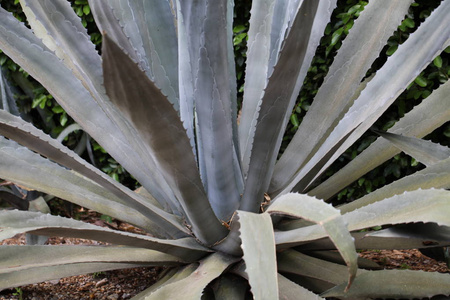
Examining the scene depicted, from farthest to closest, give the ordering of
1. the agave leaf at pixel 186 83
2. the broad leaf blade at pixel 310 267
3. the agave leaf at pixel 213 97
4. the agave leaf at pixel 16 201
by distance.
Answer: the agave leaf at pixel 16 201 → the agave leaf at pixel 186 83 → the broad leaf blade at pixel 310 267 → the agave leaf at pixel 213 97

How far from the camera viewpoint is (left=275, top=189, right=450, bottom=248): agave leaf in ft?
2.98

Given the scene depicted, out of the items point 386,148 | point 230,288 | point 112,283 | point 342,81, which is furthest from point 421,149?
point 112,283

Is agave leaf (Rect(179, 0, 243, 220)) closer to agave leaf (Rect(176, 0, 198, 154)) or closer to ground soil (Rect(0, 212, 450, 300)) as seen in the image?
agave leaf (Rect(176, 0, 198, 154))

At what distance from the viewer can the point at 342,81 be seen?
154 centimetres

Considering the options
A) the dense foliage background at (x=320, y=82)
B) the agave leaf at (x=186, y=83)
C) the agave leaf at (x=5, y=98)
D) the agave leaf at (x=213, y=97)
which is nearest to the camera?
the agave leaf at (x=213, y=97)

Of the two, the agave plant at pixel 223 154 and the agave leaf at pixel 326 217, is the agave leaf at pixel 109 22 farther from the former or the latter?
the agave leaf at pixel 326 217

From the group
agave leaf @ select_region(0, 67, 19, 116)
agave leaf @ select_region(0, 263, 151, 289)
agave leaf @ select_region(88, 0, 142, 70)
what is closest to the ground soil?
agave leaf @ select_region(0, 263, 151, 289)

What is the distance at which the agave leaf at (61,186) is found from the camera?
1361mm

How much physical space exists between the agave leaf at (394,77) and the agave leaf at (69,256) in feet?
1.35

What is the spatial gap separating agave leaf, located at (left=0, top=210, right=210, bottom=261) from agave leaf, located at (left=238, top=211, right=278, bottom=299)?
319 millimetres

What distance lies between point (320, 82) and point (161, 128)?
149cm

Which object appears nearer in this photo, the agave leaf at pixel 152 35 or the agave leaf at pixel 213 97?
the agave leaf at pixel 213 97

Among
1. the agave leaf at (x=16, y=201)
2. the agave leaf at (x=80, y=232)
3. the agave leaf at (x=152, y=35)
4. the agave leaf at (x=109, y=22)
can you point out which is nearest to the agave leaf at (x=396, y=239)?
the agave leaf at (x=80, y=232)

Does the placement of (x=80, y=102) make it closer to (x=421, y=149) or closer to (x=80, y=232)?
(x=80, y=232)
